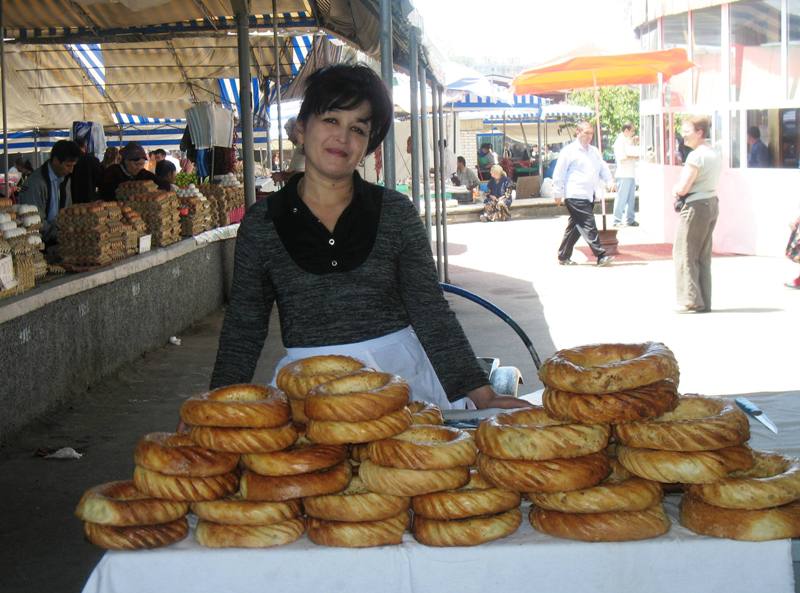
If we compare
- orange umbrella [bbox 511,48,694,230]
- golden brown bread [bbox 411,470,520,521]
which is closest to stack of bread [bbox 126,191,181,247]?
orange umbrella [bbox 511,48,694,230]

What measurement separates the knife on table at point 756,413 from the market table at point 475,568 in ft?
2.70

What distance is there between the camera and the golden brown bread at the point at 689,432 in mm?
2119

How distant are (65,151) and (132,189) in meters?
1.12

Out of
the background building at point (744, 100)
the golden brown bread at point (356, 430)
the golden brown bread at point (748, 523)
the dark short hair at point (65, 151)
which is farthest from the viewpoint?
the background building at point (744, 100)

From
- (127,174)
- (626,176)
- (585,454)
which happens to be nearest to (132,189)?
(127,174)

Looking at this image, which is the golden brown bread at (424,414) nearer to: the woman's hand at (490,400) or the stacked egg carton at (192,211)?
the woman's hand at (490,400)

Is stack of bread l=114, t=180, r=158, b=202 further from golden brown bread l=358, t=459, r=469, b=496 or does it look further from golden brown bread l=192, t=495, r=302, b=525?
golden brown bread l=358, t=459, r=469, b=496

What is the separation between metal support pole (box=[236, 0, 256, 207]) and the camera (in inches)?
443

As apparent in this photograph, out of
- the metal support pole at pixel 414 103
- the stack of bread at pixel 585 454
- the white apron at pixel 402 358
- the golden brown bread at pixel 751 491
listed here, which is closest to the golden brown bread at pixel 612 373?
the stack of bread at pixel 585 454

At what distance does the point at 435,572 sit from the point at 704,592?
571 mm

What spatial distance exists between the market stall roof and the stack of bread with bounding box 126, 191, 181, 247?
1885mm

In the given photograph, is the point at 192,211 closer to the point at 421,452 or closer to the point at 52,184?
the point at 52,184

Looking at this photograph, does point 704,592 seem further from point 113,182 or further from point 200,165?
point 200,165

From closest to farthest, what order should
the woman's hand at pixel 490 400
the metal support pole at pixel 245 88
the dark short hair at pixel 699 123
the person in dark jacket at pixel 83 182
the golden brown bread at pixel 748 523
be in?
the golden brown bread at pixel 748 523, the woman's hand at pixel 490 400, the person in dark jacket at pixel 83 182, the dark short hair at pixel 699 123, the metal support pole at pixel 245 88
